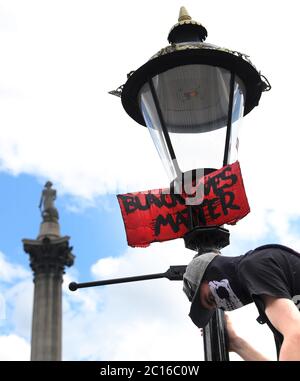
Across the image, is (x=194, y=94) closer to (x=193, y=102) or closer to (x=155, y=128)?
(x=193, y=102)

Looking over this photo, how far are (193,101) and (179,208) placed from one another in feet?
3.67

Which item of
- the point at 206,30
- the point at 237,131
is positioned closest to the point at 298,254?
the point at 237,131

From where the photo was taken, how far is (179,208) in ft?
19.4

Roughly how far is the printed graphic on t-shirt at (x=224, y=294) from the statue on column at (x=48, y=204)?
32219 millimetres

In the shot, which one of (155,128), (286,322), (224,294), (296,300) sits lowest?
(286,322)

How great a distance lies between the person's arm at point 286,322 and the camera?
3.12 metres

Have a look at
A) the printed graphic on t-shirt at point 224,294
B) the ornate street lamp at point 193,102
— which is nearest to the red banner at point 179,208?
the ornate street lamp at point 193,102

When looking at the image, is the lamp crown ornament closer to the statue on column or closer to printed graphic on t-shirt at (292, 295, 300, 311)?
printed graphic on t-shirt at (292, 295, 300, 311)

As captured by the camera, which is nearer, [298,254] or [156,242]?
[298,254]

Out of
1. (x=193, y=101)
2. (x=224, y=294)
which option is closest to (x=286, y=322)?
(x=224, y=294)

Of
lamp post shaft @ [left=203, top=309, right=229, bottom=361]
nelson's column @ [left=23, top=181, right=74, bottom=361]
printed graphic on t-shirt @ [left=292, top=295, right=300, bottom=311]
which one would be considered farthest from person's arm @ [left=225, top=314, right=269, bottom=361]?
nelson's column @ [left=23, top=181, right=74, bottom=361]

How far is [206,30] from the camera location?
7.01 metres
